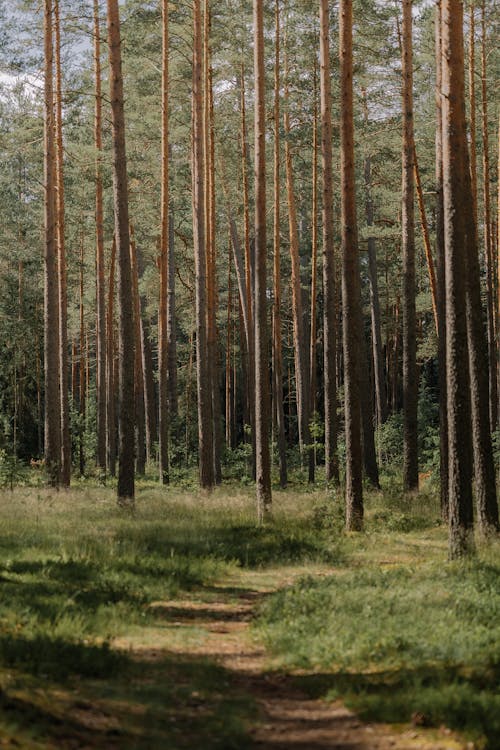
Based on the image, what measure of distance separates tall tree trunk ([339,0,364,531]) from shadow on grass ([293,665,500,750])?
8069 mm

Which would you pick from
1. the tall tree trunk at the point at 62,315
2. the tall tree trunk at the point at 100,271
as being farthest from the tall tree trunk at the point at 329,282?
the tall tree trunk at the point at 62,315

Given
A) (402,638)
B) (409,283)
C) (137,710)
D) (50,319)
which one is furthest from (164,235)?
(137,710)

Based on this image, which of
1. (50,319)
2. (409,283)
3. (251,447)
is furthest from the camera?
(251,447)

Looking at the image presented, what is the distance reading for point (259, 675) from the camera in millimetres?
6789

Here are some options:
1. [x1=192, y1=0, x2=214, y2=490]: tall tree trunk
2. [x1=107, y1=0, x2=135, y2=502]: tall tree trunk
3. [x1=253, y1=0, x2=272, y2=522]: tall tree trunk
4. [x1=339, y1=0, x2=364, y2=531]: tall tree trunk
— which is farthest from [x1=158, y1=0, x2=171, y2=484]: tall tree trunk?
[x1=339, y1=0, x2=364, y2=531]: tall tree trunk

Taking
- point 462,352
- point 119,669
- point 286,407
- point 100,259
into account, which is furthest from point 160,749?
point 286,407

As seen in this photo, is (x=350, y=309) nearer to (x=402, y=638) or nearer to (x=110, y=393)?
(x=402, y=638)

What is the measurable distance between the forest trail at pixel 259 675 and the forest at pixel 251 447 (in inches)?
1.3

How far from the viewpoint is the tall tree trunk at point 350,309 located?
14.3 m

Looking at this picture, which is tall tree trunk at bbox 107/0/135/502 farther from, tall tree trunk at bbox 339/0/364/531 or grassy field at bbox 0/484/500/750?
tall tree trunk at bbox 339/0/364/531

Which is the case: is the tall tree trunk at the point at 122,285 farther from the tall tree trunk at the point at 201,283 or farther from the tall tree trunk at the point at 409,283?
Result: the tall tree trunk at the point at 409,283

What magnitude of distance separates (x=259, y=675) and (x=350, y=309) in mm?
8701

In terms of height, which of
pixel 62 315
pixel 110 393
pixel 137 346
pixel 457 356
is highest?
pixel 62 315

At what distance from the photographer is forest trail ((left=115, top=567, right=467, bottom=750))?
5191 mm
